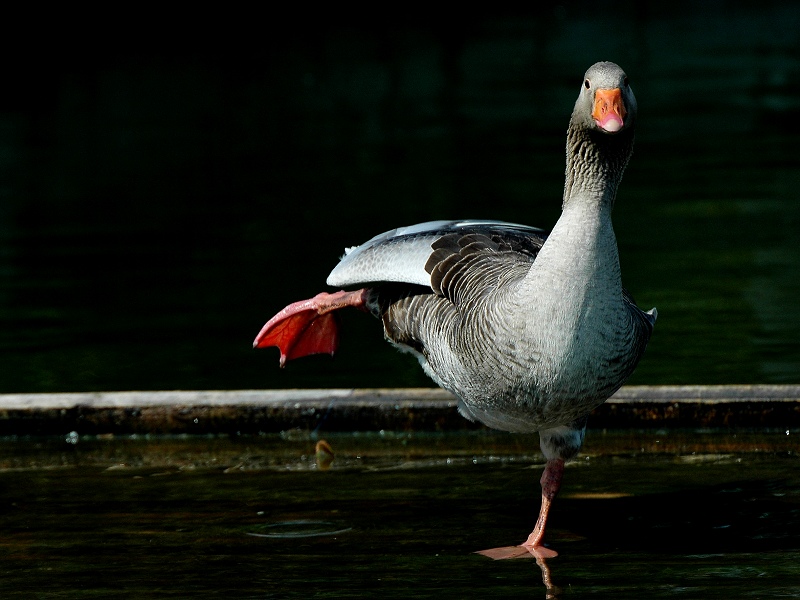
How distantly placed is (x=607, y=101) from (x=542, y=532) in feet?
5.75

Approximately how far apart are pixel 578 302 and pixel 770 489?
1734 mm

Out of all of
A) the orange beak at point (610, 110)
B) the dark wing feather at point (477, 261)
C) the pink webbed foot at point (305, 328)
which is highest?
the orange beak at point (610, 110)

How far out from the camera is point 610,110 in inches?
202

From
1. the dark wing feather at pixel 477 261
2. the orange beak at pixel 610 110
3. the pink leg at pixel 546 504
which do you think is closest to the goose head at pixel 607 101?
the orange beak at pixel 610 110

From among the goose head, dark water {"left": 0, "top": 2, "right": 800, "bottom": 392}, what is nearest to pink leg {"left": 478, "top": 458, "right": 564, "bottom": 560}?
the goose head

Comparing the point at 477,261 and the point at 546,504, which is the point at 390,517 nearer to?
the point at 546,504

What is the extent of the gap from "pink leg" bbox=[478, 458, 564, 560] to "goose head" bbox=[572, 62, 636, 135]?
1514 mm

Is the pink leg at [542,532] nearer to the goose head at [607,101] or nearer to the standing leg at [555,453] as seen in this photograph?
the standing leg at [555,453]

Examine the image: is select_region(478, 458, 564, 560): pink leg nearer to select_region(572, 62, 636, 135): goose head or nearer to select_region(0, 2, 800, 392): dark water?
select_region(572, 62, 636, 135): goose head

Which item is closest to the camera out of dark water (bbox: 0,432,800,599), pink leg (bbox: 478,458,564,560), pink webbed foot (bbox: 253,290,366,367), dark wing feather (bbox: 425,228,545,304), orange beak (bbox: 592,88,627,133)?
orange beak (bbox: 592,88,627,133)

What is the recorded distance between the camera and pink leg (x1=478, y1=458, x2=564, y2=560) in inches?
222

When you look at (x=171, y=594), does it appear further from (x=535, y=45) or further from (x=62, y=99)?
(x=535, y=45)

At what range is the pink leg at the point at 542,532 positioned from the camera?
5.64 meters

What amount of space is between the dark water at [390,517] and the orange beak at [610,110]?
165cm
